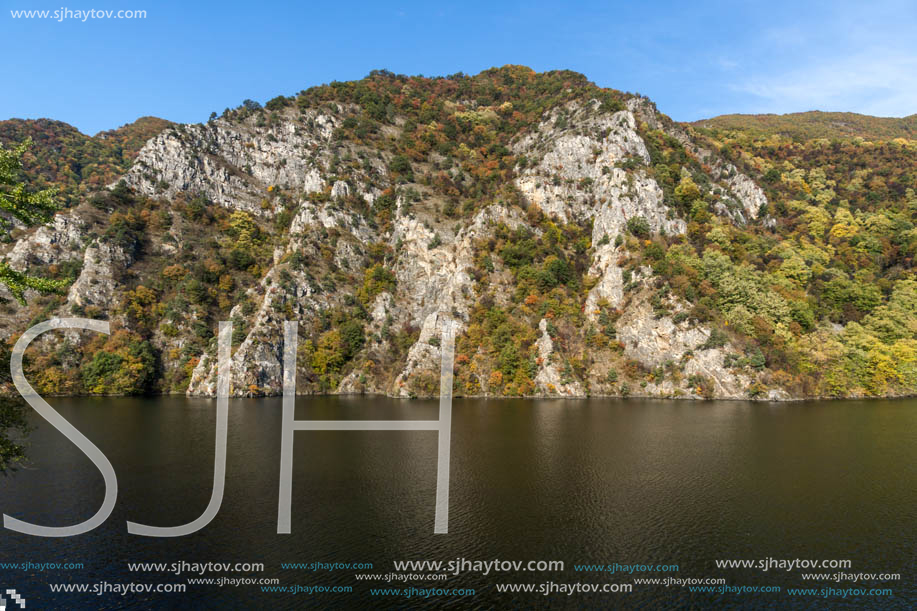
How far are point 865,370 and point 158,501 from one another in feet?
342

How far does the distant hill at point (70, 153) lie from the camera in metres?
130

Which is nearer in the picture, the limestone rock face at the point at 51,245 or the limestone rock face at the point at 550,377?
the limestone rock face at the point at 550,377

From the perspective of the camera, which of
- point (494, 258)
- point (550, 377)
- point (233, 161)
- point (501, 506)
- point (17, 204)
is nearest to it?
point (17, 204)

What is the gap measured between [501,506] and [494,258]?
77048 millimetres

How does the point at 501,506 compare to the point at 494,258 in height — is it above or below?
below

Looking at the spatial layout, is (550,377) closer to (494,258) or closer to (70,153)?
(494,258)

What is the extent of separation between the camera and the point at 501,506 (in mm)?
28531
